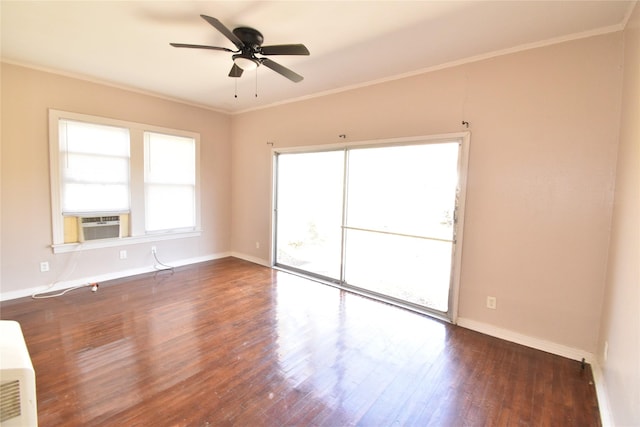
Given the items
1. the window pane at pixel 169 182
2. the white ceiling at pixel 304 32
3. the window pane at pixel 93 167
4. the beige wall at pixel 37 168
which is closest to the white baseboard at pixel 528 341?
the white ceiling at pixel 304 32

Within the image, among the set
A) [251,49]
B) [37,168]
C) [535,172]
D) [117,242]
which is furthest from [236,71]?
[117,242]

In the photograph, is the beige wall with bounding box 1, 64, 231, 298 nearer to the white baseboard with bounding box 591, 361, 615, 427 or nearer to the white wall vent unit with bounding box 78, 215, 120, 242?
the white wall vent unit with bounding box 78, 215, 120, 242

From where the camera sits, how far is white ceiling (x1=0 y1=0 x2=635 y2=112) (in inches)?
85.0

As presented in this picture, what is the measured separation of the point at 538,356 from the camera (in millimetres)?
2482

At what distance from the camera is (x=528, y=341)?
2652mm

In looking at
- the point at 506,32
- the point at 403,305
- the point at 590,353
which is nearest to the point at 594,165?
the point at 506,32

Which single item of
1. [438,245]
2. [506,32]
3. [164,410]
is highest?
[506,32]

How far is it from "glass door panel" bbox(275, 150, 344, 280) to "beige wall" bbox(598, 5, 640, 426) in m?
2.77

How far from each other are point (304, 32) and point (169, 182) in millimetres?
3459

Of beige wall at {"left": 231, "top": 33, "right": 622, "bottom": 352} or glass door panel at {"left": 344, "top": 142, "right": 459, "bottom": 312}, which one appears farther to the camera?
glass door panel at {"left": 344, "top": 142, "right": 459, "bottom": 312}

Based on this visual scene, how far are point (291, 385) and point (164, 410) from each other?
834mm

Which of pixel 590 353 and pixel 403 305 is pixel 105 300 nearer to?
pixel 403 305

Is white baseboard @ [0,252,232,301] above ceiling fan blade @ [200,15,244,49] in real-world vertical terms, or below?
below

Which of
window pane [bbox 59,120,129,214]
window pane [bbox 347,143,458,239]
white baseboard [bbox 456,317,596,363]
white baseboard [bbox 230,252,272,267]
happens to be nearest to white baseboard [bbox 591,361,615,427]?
white baseboard [bbox 456,317,596,363]
